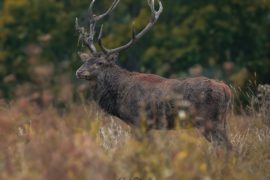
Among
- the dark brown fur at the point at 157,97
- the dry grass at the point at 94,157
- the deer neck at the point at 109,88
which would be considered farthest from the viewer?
the deer neck at the point at 109,88

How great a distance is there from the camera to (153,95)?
11.3 meters

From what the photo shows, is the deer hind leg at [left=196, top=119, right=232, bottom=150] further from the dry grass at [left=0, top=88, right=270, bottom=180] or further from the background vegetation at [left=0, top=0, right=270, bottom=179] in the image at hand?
the dry grass at [left=0, top=88, right=270, bottom=180]

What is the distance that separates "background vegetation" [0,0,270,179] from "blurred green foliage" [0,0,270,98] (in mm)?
32

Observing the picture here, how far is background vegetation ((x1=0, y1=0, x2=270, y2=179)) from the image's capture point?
26.4 feet

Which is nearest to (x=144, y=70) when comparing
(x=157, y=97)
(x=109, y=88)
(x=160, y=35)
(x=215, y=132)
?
(x=160, y=35)

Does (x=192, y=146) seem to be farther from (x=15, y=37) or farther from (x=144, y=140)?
(x=15, y=37)

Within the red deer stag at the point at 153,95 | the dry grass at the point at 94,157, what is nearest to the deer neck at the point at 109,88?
the red deer stag at the point at 153,95

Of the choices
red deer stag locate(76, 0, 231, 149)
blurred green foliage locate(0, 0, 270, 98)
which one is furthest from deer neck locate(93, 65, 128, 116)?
blurred green foliage locate(0, 0, 270, 98)

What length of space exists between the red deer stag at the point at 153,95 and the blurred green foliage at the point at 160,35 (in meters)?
15.6

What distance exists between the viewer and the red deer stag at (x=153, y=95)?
10.8m

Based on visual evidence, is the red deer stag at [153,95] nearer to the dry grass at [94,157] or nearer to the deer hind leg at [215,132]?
the deer hind leg at [215,132]

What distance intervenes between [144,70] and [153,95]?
57.0ft

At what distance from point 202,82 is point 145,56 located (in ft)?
61.4

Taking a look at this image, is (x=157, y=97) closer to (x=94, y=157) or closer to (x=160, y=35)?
(x=94, y=157)
